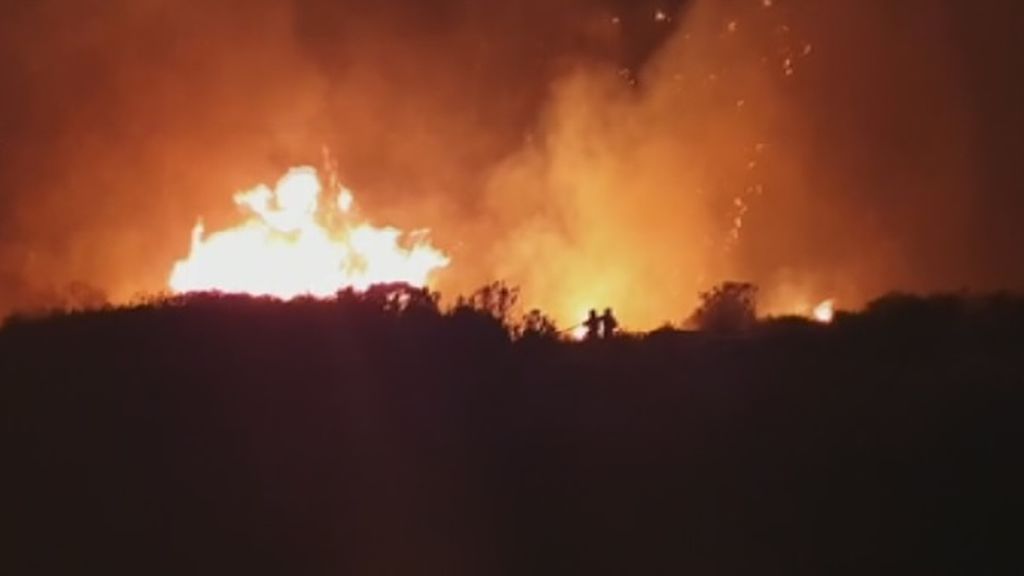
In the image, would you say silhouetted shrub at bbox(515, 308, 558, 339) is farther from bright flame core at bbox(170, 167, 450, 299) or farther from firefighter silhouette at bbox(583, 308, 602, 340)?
bright flame core at bbox(170, 167, 450, 299)

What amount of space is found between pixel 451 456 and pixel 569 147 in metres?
24.3

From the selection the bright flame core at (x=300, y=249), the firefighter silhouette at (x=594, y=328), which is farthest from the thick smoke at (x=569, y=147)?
the firefighter silhouette at (x=594, y=328)

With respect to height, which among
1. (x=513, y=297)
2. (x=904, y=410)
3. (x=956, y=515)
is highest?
(x=513, y=297)

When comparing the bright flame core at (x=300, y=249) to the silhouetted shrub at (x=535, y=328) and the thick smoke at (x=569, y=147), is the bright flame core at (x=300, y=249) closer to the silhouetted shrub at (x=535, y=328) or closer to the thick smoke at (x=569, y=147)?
the thick smoke at (x=569, y=147)

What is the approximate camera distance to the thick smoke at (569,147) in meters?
34.8

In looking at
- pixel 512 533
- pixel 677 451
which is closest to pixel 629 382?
pixel 677 451

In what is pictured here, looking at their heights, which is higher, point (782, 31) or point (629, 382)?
point (782, 31)

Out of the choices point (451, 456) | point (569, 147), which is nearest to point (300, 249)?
point (569, 147)

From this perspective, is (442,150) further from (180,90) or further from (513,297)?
(513,297)

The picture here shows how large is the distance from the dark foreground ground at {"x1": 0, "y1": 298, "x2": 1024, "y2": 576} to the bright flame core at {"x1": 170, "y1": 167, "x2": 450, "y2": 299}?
14.4 meters

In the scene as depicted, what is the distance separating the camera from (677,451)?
14.5m

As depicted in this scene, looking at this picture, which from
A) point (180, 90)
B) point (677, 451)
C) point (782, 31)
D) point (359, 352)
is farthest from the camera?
point (180, 90)

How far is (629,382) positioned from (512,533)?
108 inches

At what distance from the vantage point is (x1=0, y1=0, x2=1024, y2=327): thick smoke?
114 feet
